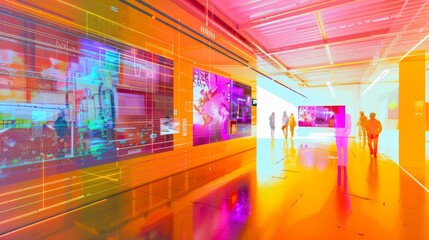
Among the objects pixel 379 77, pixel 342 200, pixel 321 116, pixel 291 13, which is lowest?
pixel 342 200

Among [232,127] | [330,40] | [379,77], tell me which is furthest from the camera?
[379,77]

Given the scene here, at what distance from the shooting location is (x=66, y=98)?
105 inches

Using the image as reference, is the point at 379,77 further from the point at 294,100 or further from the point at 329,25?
the point at 294,100

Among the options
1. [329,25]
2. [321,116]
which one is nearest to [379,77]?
[329,25]

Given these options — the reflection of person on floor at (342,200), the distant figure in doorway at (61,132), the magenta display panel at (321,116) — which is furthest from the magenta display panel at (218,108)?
the magenta display panel at (321,116)

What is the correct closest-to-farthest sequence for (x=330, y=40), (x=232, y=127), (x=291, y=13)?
(x=291, y=13)
(x=330, y=40)
(x=232, y=127)

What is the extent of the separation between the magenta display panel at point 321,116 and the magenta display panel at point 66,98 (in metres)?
12.1

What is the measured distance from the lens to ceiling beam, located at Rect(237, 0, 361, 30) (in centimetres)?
393

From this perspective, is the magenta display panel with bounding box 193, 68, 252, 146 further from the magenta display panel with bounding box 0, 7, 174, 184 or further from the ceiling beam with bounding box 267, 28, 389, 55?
the ceiling beam with bounding box 267, 28, 389, 55

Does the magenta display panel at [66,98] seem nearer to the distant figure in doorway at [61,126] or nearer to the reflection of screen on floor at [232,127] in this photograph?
the distant figure in doorway at [61,126]

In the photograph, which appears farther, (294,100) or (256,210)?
(294,100)

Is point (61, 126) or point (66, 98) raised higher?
point (66, 98)

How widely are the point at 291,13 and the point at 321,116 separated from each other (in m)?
10.5

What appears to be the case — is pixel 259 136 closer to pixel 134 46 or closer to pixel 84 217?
pixel 134 46
